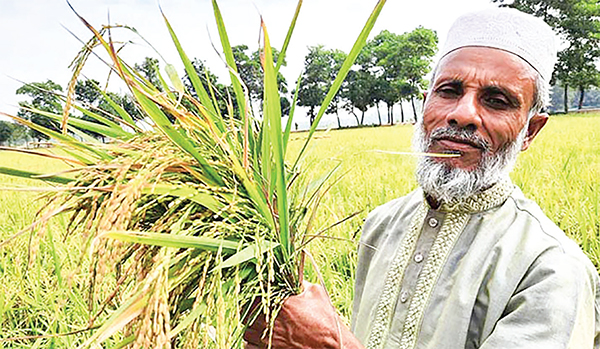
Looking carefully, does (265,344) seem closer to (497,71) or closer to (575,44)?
(497,71)

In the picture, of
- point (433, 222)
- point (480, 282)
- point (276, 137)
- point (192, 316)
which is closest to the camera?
point (192, 316)

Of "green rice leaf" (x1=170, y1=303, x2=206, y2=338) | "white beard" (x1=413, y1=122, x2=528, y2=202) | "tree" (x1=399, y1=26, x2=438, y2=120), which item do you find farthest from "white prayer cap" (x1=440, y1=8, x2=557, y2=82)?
"tree" (x1=399, y1=26, x2=438, y2=120)

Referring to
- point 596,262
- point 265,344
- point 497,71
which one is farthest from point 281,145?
point 596,262

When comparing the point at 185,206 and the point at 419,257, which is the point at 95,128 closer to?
the point at 185,206

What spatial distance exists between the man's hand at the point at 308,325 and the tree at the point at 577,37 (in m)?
46.1

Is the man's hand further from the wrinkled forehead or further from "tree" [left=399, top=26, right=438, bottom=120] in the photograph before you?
"tree" [left=399, top=26, right=438, bottom=120]

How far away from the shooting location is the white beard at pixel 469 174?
1622 mm

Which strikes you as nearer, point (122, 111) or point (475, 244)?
point (122, 111)

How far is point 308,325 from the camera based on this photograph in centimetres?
128

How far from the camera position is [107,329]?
2.99 ft

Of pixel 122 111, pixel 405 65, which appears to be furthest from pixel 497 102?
pixel 405 65

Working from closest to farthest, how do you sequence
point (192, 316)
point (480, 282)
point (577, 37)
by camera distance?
point (192, 316), point (480, 282), point (577, 37)

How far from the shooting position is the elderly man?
51.9 inches

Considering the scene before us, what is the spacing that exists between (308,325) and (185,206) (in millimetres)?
399
